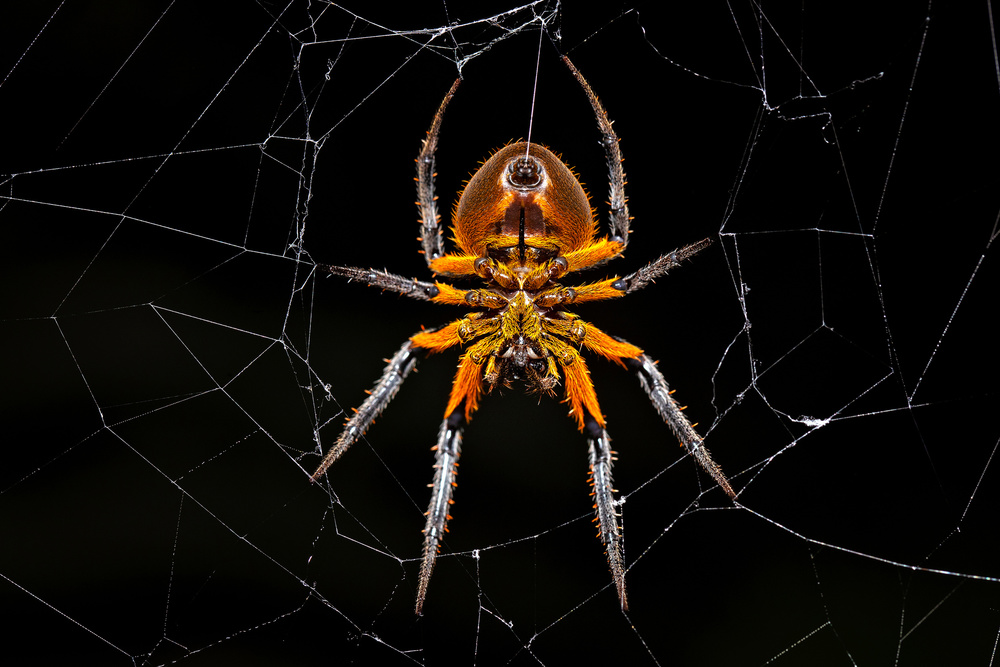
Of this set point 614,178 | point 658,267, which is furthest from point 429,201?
point 658,267

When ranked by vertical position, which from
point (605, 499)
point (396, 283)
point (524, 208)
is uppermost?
point (524, 208)

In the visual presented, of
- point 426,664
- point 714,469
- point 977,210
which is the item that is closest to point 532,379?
point 714,469

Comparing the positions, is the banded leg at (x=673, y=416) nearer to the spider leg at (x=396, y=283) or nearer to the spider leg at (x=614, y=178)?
the spider leg at (x=614, y=178)

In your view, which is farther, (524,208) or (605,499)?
(605,499)

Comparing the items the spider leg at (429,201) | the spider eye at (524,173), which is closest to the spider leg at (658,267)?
the spider eye at (524,173)

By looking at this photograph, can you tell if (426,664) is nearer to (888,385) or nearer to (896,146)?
(888,385)

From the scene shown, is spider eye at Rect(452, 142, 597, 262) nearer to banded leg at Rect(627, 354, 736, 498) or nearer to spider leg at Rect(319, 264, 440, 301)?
spider leg at Rect(319, 264, 440, 301)

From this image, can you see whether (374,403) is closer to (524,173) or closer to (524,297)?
(524,297)
